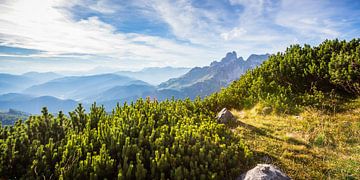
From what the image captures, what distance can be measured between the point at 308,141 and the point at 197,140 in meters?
4.86

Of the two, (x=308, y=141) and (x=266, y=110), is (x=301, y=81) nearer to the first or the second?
(x=266, y=110)

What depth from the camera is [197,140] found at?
7.05 meters

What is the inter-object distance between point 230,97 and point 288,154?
7673 mm

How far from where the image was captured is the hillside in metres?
6.15

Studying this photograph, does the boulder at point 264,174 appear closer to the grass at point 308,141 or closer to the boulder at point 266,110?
the grass at point 308,141

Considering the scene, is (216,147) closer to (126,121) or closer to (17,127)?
(126,121)

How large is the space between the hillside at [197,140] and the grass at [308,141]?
30 millimetres

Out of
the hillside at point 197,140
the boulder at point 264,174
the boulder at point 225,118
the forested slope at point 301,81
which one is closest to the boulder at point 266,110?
the hillside at point 197,140

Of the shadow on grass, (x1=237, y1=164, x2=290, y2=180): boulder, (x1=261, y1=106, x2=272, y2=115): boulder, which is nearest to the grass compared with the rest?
the shadow on grass

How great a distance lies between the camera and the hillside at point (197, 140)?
6148mm

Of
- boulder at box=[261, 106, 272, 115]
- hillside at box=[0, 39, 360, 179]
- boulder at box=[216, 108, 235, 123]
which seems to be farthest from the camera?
boulder at box=[261, 106, 272, 115]

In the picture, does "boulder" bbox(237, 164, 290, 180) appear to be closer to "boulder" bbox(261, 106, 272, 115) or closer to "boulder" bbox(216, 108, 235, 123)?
"boulder" bbox(216, 108, 235, 123)

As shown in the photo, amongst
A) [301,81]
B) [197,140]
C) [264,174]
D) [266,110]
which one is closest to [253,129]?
[266,110]

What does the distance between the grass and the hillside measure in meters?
0.03
